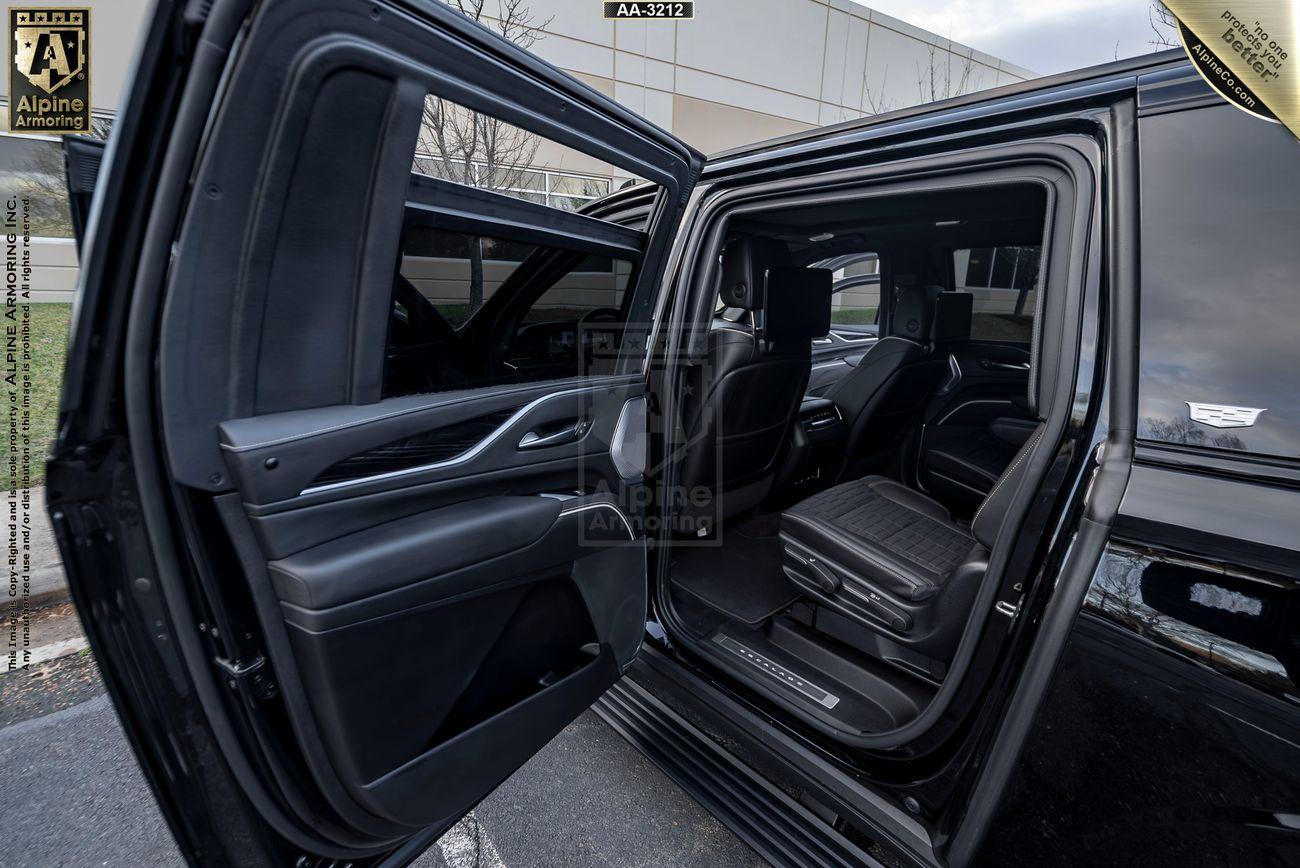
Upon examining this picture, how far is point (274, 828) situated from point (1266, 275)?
1.73 meters

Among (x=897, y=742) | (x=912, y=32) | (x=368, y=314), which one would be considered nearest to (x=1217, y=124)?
(x=897, y=742)

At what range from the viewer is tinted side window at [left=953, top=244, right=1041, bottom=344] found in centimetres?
297

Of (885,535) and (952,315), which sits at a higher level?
(952,315)

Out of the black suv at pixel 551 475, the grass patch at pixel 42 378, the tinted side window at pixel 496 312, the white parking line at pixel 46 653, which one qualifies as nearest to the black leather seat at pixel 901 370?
the black suv at pixel 551 475

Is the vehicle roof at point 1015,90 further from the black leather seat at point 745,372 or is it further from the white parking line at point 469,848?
the white parking line at point 469,848

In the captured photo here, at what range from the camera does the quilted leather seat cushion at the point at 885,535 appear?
160 cm

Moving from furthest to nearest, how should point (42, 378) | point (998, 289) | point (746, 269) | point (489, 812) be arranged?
point (42, 378) < point (998, 289) < point (746, 269) < point (489, 812)

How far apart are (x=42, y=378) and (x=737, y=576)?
5.45 meters

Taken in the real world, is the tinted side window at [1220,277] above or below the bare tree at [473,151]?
below

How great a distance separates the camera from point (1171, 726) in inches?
32.2

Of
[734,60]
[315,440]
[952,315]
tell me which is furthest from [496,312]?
[734,60]

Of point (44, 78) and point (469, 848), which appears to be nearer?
point (469, 848)

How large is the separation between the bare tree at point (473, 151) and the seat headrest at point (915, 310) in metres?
2.30

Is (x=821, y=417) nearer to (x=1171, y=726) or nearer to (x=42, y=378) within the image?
(x=1171, y=726)
